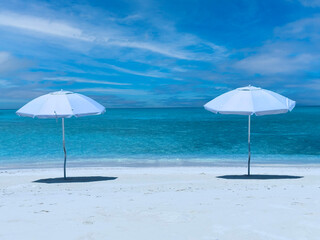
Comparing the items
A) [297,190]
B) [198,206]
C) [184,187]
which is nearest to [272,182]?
[297,190]

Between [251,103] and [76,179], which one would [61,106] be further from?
[251,103]

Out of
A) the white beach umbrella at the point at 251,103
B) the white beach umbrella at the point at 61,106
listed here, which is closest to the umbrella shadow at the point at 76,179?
the white beach umbrella at the point at 61,106

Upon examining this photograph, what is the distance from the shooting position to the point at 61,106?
8680 millimetres

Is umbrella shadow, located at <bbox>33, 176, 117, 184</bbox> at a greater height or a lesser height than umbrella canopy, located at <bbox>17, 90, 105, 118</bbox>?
lesser

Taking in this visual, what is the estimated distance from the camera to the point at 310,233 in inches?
163

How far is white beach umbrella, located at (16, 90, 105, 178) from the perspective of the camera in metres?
8.53

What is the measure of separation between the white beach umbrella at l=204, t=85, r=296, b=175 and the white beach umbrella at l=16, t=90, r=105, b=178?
337cm

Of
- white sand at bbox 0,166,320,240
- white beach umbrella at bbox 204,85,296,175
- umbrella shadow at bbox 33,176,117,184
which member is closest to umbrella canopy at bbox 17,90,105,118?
white sand at bbox 0,166,320,240

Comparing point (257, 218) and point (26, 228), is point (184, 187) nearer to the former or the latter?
point (257, 218)

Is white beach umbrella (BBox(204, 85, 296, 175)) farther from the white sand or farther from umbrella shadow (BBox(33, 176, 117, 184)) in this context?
umbrella shadow (BBox(33, 176, 117, 184))

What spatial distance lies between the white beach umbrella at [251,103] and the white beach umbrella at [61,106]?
3.37m

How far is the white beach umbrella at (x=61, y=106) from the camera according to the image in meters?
8.53

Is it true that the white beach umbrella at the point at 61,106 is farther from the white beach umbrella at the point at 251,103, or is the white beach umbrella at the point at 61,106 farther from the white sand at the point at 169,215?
the white beach umbrella at the point at 251,103

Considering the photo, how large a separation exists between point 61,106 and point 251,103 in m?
5.12
